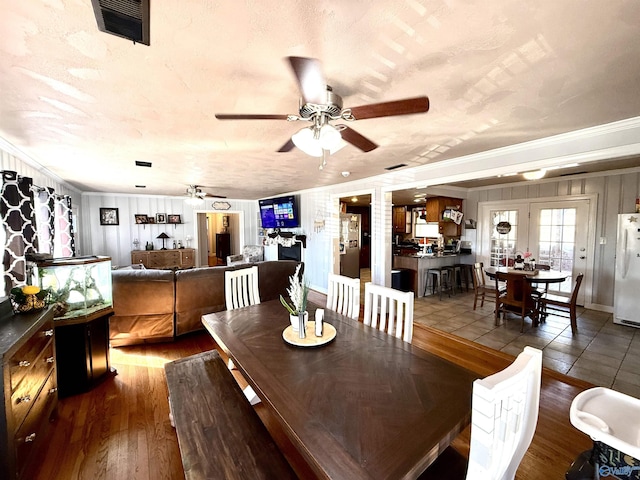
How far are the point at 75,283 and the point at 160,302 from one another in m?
1.02

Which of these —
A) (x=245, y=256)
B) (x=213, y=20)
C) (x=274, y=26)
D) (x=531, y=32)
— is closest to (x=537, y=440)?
(x=531, y=32)

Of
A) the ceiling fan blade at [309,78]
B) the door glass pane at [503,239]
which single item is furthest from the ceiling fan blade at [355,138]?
the door glass pane at [503,239]

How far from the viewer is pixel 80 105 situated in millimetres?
1862

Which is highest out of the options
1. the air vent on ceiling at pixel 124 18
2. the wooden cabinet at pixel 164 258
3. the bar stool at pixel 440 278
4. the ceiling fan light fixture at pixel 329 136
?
the air vent on ceiling at pixel 124 18

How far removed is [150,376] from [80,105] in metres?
2.44

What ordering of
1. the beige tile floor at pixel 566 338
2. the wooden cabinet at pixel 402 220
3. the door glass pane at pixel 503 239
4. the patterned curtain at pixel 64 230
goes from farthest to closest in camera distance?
the wooden cabinet at pixel 402 220, the door glass pane at pixel 503 239, the patterned curtain at pixel 64 230, the beige tile floor at pixel 566 338

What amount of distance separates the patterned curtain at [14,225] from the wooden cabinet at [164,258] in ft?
13.9

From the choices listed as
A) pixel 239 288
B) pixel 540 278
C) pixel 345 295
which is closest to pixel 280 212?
pixel 239 288

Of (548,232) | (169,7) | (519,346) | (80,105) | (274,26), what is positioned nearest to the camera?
(169,7)

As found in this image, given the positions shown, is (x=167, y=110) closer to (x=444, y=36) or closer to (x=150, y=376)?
(x=444, y=36)

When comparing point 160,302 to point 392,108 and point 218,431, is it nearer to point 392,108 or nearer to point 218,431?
point 218,431

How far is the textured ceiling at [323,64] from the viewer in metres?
1.08

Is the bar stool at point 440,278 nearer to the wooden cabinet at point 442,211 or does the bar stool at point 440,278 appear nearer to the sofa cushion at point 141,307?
the wooden cabinet at point 442,211

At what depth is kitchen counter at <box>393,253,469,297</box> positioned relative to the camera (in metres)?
5.48
